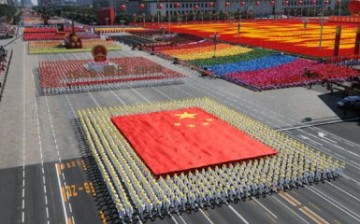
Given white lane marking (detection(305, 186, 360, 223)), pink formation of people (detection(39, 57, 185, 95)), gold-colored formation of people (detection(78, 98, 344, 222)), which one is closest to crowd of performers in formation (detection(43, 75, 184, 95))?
pink formation of people (detection(39, 57, 185, 95))

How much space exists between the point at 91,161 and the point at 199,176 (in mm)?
9826

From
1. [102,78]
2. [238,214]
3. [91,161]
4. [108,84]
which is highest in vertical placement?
[102,78]

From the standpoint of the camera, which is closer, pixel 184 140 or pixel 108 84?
pixel 184 140

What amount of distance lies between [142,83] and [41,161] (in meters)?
29.6

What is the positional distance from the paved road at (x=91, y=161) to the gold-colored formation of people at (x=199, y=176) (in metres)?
0.86

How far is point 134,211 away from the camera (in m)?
24.5

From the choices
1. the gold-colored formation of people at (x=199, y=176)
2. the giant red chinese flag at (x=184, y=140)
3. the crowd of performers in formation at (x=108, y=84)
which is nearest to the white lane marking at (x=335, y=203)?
the gold-colored formation of people at (x=199, y=176)

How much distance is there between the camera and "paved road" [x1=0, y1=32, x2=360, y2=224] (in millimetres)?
24578

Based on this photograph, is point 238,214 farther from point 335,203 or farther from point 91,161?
point 91,161

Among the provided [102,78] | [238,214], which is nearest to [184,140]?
[238,214]

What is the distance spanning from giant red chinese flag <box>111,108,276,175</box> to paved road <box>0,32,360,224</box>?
16.4 feet

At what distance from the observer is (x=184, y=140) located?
3581cm

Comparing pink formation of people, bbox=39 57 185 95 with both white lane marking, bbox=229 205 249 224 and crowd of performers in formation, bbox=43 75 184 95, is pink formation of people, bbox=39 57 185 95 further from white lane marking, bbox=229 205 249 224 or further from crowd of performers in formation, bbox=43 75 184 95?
white lane marking, bbox=229 205 249 224

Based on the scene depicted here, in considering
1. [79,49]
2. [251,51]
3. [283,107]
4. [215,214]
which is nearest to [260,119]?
[283,107]
